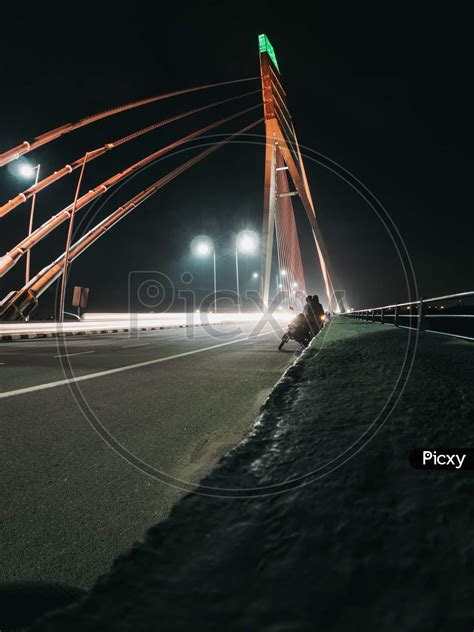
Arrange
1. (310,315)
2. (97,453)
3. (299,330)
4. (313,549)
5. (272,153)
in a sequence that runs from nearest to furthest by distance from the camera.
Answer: (313,549) < (97,453) < (299,330) < (310,315) < (272,153)

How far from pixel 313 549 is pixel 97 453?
261cm

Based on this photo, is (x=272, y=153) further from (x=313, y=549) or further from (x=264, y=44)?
(x=313, y=549)

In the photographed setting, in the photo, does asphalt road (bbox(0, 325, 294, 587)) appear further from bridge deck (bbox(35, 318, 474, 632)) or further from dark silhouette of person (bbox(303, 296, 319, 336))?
dark silhouette of person (bbox(303, 296, 319, 336))

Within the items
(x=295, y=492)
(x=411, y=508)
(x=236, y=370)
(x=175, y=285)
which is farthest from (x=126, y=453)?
(x=175, y=285)

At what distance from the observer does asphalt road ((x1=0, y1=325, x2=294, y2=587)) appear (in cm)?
179

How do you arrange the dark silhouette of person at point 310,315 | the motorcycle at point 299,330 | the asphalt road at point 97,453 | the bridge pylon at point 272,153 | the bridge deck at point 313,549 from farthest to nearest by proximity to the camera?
the bridge pylon at point 272,153
the dark silhouette of person at point 310,315
the motorcycle at point 299,330
the asphalt road at point 97,453
the bridge deck at point 313,549

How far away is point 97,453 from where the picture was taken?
9.46 feet

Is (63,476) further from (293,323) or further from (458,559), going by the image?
(293,323)

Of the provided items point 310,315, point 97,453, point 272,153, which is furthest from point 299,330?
point 272,153

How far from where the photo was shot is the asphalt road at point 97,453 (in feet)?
5.86

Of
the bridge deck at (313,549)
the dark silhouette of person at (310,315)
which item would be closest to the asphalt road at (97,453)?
the bridge deck at (313,549)

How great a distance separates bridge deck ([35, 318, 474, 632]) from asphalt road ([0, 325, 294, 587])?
923 mm

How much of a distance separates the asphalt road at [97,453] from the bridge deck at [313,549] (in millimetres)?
923

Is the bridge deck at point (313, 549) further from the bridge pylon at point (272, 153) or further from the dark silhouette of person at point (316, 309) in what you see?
the bridge pylon at point (272, 153)
